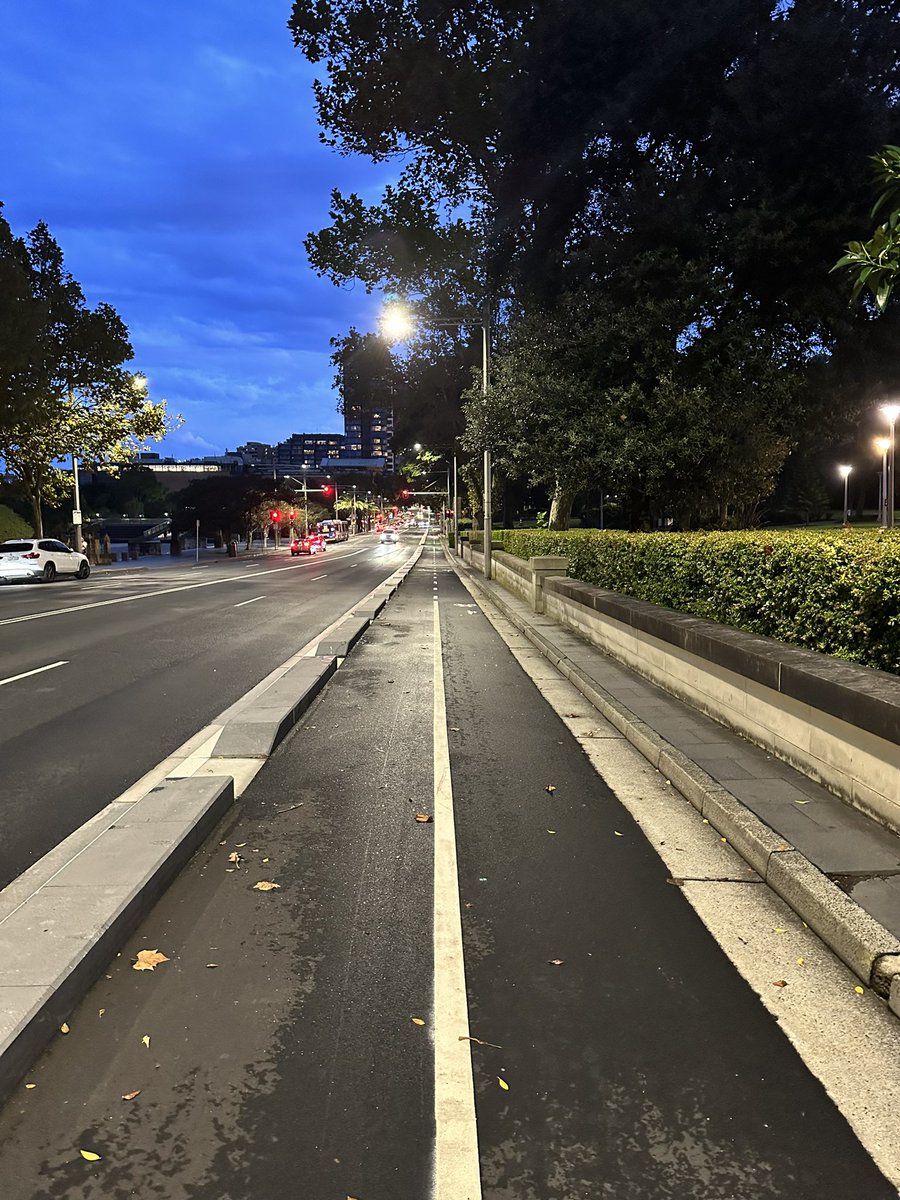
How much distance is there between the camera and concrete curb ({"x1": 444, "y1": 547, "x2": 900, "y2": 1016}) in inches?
135

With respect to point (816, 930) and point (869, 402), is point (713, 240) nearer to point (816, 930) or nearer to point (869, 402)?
point (869, 402)

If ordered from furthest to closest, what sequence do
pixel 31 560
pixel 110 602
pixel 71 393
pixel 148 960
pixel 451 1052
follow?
pixel 71 393, pixel 31 560, pixel 110 602, pixel 148 960, pixel 451 1052

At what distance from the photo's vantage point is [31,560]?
33.0 metres

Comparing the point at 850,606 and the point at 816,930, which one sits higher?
the point at 850,606

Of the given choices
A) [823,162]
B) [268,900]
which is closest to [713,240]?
[823,162]

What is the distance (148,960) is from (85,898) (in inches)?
20.5

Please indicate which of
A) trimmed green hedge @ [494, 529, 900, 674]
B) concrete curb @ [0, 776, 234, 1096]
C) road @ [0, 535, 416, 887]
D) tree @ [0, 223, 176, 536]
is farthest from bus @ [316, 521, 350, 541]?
concrete curb @ [0, 776, 234, 1096]

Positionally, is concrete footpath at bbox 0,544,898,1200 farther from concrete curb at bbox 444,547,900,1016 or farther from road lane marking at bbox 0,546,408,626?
road lane marking at bbox 0,546,408,626

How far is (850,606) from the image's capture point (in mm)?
6418

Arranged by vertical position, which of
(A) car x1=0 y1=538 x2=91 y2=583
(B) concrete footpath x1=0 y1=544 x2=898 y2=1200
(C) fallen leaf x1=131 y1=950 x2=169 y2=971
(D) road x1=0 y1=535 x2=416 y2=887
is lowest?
(B) concrete footpath x1=0 y1=544 x2=898 y2=1200

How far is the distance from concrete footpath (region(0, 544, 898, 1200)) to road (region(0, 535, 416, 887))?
1504 mm

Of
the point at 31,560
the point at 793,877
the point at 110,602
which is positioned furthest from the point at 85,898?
the point at 31,560

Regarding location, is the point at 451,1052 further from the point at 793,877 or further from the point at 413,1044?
the point at 793,877

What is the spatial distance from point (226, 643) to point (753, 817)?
11105 mm
